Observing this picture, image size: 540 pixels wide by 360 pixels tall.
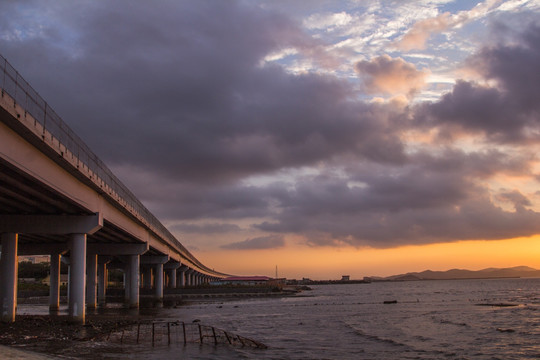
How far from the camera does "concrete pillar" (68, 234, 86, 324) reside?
38875 mm

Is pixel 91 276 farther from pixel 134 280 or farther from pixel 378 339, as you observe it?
pixel 378 339

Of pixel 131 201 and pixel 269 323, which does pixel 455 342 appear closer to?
pixel 269 323

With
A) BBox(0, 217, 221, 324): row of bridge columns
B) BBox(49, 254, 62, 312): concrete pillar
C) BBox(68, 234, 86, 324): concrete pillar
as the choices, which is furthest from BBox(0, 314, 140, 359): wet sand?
BBox(49, 254, 62, 312): concrete pillar

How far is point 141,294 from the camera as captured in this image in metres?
115

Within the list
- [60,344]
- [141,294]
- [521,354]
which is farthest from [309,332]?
[141,294]

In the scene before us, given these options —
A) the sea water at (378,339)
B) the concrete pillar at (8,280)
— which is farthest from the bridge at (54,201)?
the sea water at (378,339)

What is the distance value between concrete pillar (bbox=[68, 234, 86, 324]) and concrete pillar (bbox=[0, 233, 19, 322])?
4086 millimetres

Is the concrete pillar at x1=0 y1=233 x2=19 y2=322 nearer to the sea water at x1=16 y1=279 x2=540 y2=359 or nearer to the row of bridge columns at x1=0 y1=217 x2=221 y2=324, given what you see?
the row of bridge columns at x1=0 y1=217 x2=221 y2=324

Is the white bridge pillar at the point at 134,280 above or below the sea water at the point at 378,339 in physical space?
above

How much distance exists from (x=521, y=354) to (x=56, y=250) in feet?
171

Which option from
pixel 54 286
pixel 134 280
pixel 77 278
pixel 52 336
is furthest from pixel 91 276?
pixel 52 336

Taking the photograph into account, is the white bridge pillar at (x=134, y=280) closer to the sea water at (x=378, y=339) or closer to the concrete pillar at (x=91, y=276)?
Answer: the concrete pillar at (x=91, y=276)

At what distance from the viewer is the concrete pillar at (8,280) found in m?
37.1

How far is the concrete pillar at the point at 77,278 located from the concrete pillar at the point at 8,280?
161 inches
